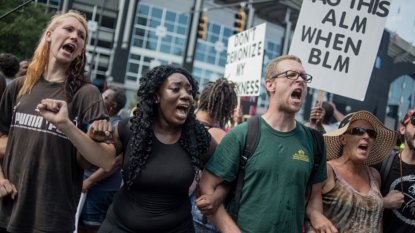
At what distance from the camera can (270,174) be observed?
217 centimetres

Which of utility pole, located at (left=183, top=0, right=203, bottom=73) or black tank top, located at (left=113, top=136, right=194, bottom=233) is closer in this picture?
black tank top, located at (left=113, top=136, right=194, bottom=233)

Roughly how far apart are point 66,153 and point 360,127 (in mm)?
2465

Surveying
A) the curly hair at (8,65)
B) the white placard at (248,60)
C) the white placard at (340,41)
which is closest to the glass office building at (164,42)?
the white placard at (248,60)

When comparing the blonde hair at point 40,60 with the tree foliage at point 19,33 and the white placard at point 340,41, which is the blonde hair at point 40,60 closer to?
the white placard at point 340,41

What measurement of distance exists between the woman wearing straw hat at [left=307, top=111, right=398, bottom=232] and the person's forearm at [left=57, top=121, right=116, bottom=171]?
59.1 inches

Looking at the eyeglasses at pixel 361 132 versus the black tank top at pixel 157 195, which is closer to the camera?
the black tank top at pixel 157 195

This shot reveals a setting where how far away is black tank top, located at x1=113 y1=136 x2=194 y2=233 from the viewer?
205 cm

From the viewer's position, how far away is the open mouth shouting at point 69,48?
2311 mm

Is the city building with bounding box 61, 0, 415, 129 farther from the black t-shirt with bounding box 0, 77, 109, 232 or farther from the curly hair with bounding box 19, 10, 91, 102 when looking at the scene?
the black t-shirt with bounding box 0, 77, 109, 232

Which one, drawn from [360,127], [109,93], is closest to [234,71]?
[109,93]

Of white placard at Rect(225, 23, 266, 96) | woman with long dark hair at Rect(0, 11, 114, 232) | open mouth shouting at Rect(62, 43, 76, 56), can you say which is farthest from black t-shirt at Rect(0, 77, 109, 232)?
white placard at Rect(225, 23, 266, 96)

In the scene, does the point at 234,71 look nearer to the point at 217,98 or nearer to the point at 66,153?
the point at 217,98

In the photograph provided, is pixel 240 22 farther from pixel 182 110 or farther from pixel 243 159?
pixel 243 159

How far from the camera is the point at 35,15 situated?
67.7ft
